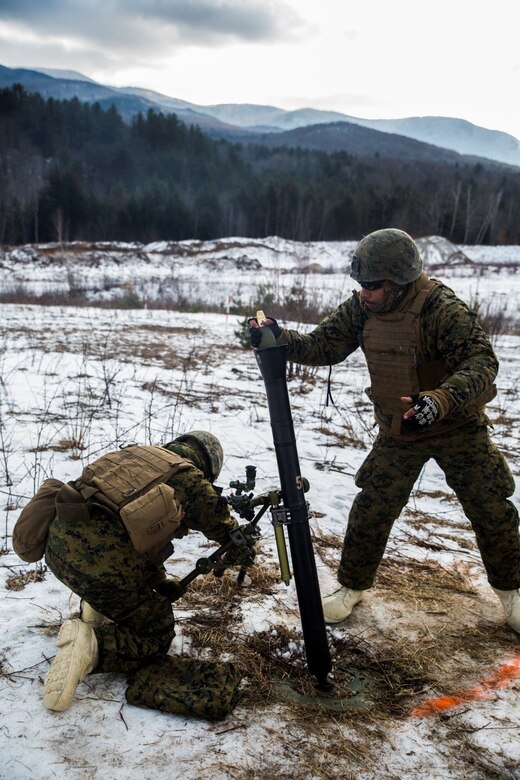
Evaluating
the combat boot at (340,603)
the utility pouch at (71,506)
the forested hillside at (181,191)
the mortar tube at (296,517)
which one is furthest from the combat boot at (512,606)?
the forested hillside at (181,191)

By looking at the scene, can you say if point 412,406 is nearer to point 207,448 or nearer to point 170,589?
point 207,448

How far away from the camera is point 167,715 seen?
238 centimetres

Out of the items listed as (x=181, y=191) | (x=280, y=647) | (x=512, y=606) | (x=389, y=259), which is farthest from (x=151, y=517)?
(x=181, y=191)

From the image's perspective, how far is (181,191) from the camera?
207ft

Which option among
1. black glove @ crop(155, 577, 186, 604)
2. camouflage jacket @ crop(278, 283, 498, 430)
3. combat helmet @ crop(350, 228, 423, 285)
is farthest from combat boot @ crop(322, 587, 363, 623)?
combat helmet @ crop(350, 228, 423, 285)

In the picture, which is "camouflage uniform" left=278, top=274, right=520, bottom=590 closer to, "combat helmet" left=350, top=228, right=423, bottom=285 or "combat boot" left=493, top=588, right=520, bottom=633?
"combat boot" left=493, top=588, right=520, bottom=633

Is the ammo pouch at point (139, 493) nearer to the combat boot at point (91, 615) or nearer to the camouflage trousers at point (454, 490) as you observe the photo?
the combat boot at point (91, 615)

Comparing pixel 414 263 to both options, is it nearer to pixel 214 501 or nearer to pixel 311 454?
pixel 214 501

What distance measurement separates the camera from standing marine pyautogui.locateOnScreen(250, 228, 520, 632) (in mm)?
2811

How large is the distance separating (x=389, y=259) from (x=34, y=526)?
2048 millimetres

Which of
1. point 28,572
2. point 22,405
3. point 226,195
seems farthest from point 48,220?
point 28,572

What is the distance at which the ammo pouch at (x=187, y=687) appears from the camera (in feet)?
7.73

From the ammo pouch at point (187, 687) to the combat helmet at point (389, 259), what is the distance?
1954 millimetres

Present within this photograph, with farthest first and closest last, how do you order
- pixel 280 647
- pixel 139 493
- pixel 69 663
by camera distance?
pixel 280 647 → pixel 139 493 → pixel 69 663
